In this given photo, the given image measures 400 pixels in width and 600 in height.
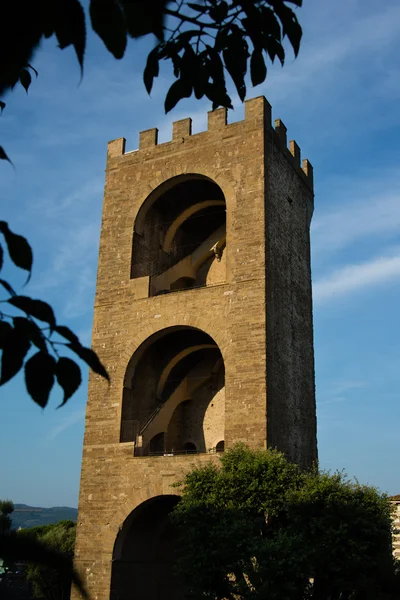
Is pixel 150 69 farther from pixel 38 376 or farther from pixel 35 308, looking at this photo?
pixel 38 376

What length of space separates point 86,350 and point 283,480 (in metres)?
14.1

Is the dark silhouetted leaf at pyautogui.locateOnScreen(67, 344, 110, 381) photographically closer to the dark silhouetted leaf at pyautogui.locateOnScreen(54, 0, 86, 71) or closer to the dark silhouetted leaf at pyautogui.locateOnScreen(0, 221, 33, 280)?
the dark silhouetted leaf at pyautogui.locateOnScreen(0, 221, 33, 280)

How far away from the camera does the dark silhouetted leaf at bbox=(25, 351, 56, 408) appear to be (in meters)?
2.25

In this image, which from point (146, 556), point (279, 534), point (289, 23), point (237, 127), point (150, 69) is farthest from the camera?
point (237, 127)

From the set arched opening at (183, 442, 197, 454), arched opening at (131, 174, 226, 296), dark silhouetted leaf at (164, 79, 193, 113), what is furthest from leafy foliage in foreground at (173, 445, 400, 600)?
dark silhouetted leaf at (164, 79, 193, 113)

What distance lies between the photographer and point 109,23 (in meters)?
2.31

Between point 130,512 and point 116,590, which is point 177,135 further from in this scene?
point 116,590

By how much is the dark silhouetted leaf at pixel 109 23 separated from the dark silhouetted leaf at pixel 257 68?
42.2 inches

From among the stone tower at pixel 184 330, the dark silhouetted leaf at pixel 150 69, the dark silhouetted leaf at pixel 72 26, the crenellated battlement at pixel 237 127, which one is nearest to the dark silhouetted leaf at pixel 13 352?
the dark silhouetted leaf at pixel 72 26

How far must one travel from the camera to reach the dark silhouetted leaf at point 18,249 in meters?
2.37

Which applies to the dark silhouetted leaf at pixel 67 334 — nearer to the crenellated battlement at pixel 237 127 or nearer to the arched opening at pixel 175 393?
the arched opening at pixel 175 393

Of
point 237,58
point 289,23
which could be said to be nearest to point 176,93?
point 237,58

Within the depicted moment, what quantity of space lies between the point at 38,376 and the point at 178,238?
70.4ft

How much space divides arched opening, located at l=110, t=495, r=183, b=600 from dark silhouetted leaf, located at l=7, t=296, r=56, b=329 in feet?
55.2
